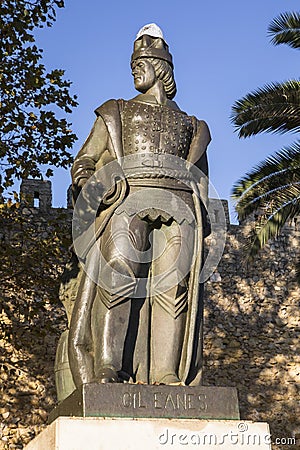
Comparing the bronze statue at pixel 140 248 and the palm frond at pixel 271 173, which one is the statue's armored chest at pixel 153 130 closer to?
the bronze statue at pixel 140 248

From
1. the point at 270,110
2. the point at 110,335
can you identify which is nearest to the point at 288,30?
the point at 270,110

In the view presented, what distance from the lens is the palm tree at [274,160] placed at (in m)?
10.4

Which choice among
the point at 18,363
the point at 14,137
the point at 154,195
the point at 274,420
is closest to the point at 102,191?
the point at 154,195

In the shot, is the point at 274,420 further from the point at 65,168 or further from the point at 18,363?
the point at 65,168

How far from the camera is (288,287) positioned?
16109mm

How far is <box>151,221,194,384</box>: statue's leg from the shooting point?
442 cm

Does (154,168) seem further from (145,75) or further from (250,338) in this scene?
(250,338)

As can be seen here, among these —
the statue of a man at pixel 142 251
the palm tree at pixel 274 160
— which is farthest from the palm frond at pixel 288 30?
the statue of a man at pixel 142 251

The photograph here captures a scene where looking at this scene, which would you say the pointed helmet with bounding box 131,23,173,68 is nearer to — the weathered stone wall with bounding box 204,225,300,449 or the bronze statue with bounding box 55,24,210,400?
the bronze statue with bounding box 55,24,210,400

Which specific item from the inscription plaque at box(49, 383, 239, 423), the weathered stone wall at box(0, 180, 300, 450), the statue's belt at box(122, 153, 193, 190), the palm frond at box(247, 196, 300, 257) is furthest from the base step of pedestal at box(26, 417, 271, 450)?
the weathered stone wall at box(0, 180, 300, 450)

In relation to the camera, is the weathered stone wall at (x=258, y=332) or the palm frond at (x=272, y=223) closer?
the palm frond at (x=272, y=223)

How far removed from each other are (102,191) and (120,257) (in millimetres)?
415

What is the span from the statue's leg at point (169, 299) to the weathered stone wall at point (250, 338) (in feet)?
29.8

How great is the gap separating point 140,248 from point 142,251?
2cm
